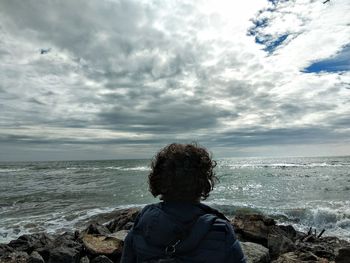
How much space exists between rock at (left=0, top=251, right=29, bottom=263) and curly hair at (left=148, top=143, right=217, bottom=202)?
24.6ft

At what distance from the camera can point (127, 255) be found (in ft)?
7.09

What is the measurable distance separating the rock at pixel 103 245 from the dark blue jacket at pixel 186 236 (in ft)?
21.3

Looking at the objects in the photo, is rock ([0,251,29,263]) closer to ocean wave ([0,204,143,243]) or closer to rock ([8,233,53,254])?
rock ([8,233,53,254])

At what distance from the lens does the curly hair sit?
6.84 ft

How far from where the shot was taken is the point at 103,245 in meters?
8.41

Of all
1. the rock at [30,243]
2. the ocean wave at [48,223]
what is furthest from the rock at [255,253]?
the ocean wave at [48,223]

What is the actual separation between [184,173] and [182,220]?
0.94 feet

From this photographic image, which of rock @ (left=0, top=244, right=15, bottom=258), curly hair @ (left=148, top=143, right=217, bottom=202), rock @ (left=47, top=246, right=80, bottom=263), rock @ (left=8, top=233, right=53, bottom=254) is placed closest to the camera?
curly hair @ (left=148, top=143, right=217, bottom=202)

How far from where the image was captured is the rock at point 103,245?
26.7ft

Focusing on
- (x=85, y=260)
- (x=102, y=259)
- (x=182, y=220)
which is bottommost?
(x=85, y=260)

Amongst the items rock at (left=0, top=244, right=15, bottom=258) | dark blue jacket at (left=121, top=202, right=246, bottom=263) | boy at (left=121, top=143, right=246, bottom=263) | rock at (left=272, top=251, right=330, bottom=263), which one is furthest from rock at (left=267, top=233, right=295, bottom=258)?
dark blue jacket at (left=121, top=202, right=246, bottom=263)

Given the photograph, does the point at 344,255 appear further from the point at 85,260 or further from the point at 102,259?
the point at 85,260

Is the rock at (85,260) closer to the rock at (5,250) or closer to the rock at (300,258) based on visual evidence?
the rock at (5,250)

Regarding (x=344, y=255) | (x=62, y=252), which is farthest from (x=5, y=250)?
(x=344, y=255)
